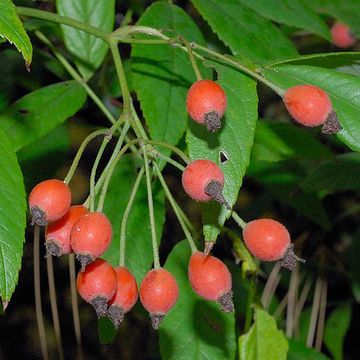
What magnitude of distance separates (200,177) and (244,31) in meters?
0.88

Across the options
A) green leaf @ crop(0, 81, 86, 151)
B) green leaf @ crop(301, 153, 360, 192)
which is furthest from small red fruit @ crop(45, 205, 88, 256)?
green leaf @ crop(301, 153, 360, 192)

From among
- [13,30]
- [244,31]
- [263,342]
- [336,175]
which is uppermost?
[244,31]

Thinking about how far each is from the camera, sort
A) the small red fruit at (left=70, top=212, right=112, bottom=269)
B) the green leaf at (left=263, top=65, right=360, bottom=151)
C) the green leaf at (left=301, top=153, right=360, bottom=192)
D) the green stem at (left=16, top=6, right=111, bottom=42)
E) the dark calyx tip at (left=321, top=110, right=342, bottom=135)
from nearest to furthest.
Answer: the small red fruit at (left=70, top=212, right=112, bottom=269), the dark calyx tip at (left=321, top=110, right=342, bottom=135), the green leaf at (left=263, top=65, right=360, bottom=151), the green stem at (left=16, top=6, right=111, bottom=42), the green leaf at (left=301, top=153, right=360, bottom=192)

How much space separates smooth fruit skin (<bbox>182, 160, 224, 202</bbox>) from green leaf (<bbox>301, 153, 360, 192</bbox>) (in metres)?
1.14

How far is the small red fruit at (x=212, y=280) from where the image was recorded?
4.32 feet

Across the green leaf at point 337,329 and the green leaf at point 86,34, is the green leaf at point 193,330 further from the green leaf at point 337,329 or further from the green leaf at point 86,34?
the green leaf at point 337,329

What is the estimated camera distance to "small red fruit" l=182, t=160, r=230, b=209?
1237mm

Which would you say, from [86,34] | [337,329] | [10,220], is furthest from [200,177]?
[337,329]

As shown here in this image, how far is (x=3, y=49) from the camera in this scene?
7.98 feet

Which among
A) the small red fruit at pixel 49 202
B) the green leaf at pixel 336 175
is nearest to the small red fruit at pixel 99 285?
the small red fruit at pixel 49 202

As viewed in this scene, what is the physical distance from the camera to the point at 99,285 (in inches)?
50.0

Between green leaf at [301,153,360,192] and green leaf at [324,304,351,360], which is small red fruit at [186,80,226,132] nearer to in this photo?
green leaf at [301,153,360,192]

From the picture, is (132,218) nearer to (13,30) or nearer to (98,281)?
(98,281)

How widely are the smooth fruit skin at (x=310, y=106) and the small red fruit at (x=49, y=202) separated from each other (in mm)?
437
